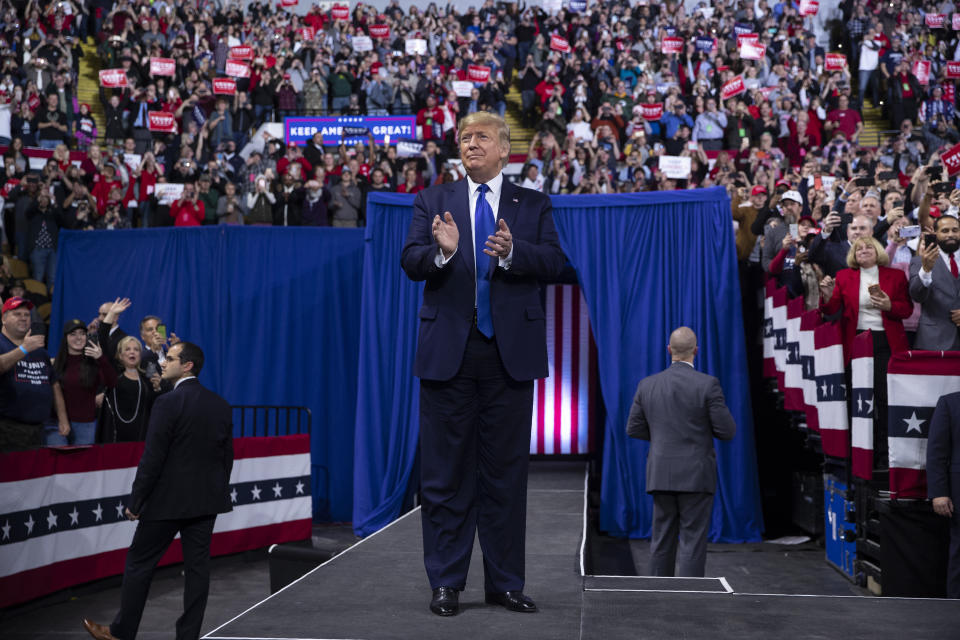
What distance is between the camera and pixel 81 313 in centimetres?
1061

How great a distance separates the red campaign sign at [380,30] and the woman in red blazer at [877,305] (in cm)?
1224

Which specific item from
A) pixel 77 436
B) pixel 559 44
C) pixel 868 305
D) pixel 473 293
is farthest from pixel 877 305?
pixel 559 44

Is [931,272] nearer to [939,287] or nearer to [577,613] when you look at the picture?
[939,287]

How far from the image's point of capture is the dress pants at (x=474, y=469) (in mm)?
2980

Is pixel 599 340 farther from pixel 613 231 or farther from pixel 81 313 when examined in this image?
pixel 81 313

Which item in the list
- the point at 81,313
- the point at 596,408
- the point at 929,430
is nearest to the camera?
the point at 929,430

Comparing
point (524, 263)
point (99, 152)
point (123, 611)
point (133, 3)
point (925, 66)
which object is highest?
point (133, 3)

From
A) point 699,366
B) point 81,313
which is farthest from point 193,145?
point 699,366

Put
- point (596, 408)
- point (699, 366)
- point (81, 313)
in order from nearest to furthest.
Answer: point (699, 366) → point (81, 313) → point (596, 408)

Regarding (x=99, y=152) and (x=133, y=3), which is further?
(x=133, y=3)

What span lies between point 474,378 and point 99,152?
11386 mm

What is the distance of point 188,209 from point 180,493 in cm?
766

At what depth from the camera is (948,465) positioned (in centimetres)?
519

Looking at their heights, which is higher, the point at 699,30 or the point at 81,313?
the point at 699,30
